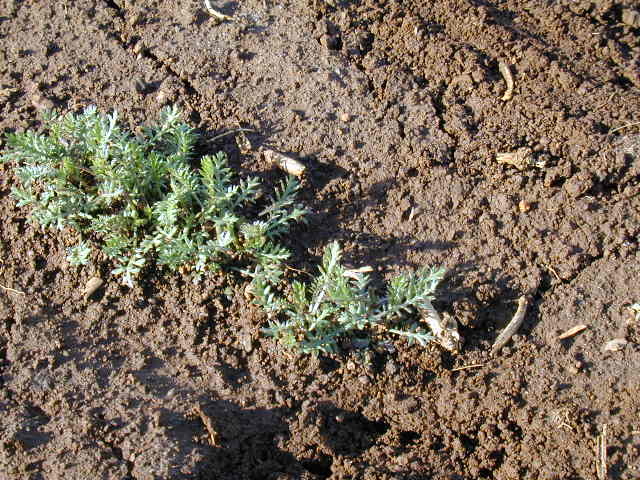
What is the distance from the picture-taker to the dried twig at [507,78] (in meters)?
3.63

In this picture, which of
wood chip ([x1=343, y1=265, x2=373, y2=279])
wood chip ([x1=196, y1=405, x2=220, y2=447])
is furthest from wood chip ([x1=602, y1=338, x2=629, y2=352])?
wood chip ([x1=196, y1=405, x2=220, y2=447])

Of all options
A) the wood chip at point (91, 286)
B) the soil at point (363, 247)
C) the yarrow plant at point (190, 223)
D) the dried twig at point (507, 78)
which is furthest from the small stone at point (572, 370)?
the wood chip at point (91, 286)

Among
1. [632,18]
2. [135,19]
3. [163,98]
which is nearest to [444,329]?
[163,98]

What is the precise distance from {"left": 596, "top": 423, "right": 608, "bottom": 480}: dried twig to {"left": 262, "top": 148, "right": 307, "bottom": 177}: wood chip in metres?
1.90

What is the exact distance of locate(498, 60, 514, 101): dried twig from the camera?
363 cm

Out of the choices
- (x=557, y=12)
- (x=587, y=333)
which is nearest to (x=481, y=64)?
(x=557, y=12)

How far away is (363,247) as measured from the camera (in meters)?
3.24

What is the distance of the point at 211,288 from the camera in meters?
3.16

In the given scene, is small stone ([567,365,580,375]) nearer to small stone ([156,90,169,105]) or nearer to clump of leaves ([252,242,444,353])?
clump of leaves ([252,242,444,353])

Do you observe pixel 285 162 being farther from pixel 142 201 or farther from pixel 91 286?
pixel 91 286

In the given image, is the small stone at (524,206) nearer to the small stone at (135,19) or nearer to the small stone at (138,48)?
the small stone at (138,48)

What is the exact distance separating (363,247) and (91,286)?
1.38 meters

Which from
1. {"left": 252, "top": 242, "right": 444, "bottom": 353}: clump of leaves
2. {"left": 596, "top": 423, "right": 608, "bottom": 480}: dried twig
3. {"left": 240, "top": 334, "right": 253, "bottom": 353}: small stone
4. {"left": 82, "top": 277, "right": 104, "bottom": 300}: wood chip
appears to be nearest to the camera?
{"left": 596, "top": 423, "right": 608, "bottom": 480}: dried twig

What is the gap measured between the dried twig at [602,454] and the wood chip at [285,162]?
1.90 metres
